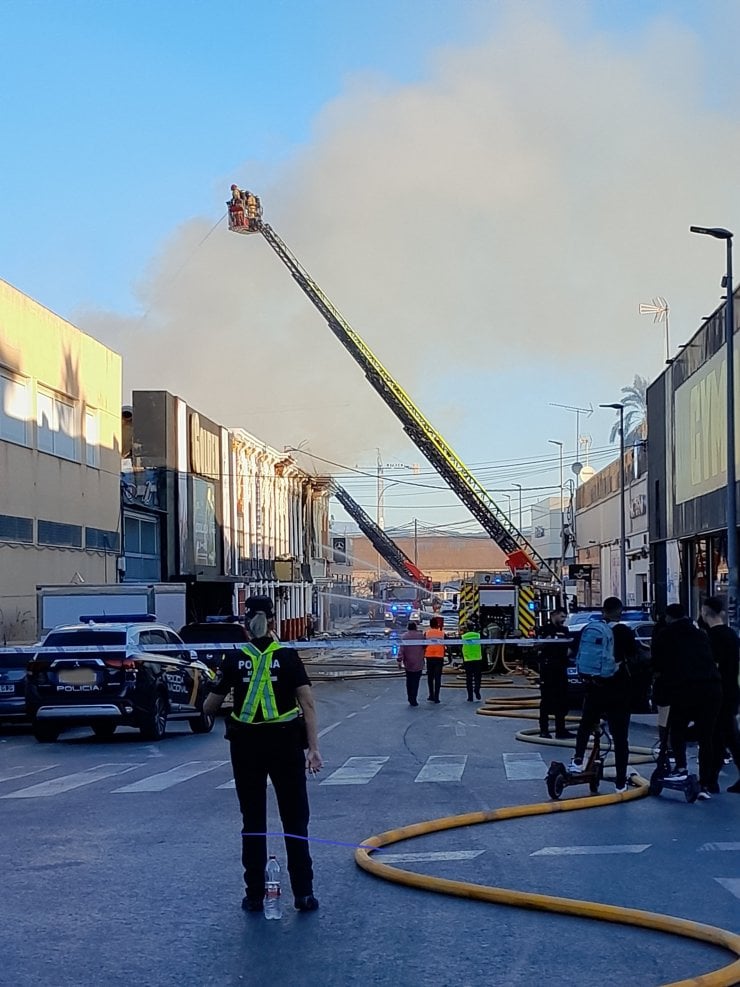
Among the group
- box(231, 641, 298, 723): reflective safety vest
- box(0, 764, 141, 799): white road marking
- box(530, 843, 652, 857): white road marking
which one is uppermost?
box(231, 641, 298, 723): reflective safety vest

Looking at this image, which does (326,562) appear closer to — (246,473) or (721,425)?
(246,473)

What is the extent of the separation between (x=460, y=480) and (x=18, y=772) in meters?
25.7

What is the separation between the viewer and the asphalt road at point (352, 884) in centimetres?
647

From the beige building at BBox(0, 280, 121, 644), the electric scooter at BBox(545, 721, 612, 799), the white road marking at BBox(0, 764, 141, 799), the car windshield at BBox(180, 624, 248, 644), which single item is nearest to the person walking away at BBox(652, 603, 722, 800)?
the electric scooter at BBox(545, 721, 612, 799)

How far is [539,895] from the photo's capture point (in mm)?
7738

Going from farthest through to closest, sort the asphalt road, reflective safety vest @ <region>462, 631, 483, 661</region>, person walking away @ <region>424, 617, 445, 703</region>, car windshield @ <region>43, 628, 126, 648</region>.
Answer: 1. reflective safety vest @ <region>462, 631, 483, 661</region>
2. person walking away @ <region>424, 617, 445, 703</region>
3. car windshield @ <region>43, 628, 126, 648</region>
4. the asphalt road

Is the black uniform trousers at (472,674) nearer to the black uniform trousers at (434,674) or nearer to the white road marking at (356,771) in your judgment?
the black uniform trousers at (434,674)

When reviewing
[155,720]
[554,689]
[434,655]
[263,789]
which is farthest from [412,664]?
[263,789]

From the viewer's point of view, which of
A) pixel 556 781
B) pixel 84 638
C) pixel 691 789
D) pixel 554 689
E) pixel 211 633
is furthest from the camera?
pixel 211 633

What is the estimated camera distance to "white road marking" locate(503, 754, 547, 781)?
45.7ft

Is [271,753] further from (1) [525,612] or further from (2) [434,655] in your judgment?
(1) [525,612]

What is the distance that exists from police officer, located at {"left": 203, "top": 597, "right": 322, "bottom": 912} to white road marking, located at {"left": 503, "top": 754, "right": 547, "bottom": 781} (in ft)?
21.4

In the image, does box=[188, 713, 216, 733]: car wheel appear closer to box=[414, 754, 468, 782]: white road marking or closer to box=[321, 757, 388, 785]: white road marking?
box=[321, 757, 388, 785]: white road marking

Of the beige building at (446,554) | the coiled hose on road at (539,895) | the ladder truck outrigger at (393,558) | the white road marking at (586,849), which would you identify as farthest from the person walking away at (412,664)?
the beige building at (446,554)
